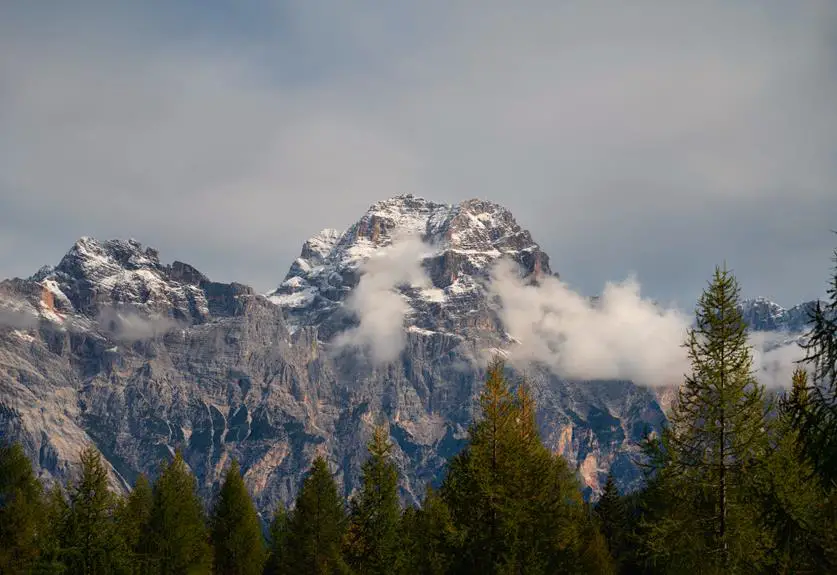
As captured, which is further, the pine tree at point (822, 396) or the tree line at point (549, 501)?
the tree line at point (549, 501)

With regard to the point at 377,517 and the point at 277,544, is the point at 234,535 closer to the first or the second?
the point at 277,544

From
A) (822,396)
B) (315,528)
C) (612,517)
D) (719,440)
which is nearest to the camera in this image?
(822,396)

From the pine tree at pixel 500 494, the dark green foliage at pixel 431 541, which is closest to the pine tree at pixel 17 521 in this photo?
the dark green foliage at pixel 431 541

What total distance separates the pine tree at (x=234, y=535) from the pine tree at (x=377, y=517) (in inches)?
769

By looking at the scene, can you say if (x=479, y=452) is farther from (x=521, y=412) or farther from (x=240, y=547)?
(x=240, y=547)

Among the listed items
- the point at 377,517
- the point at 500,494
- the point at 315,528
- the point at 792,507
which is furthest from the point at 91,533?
the point at 792,507

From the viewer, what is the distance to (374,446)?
172ft

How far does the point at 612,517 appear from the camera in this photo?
74312 mm

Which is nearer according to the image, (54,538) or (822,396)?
(822,396)

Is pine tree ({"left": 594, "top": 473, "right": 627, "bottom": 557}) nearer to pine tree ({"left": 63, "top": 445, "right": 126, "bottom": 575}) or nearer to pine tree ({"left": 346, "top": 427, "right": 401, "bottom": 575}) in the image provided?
pine tree ({"left": 346, "top": 427, "right": 401, "bottom": 575})

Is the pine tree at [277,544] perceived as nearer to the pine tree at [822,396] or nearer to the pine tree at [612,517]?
the pine tree at [612,517]

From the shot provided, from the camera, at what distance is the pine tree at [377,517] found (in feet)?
166

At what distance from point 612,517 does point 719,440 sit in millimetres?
48337

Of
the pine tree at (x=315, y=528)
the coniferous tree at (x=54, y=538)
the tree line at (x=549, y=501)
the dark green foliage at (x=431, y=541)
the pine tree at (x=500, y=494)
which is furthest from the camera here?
the pine tree at (x=315, y=528)
